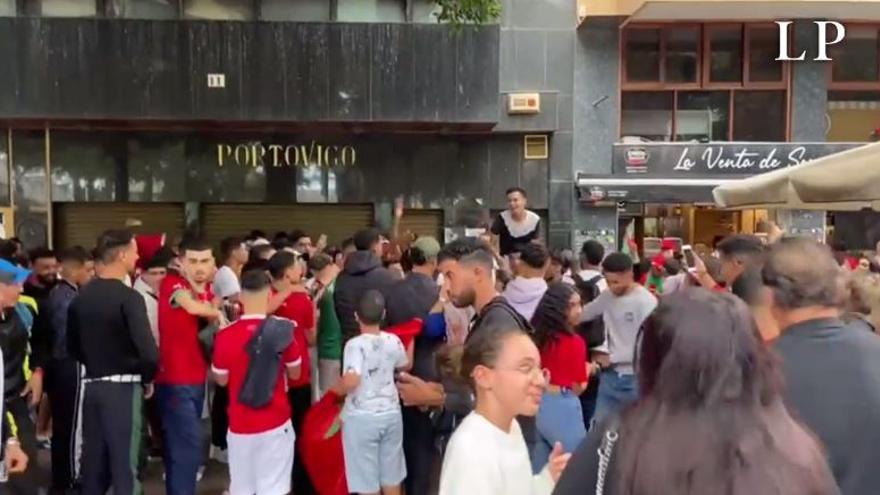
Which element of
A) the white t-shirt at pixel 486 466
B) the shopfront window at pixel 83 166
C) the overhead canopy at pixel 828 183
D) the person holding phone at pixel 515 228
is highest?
the shopfront window at pixel 83 166

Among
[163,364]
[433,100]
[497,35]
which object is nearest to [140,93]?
[433,100]

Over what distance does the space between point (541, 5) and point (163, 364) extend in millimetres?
10307

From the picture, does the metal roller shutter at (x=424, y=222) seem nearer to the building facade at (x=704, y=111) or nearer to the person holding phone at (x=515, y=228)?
the building facade at (x=704, y=111)

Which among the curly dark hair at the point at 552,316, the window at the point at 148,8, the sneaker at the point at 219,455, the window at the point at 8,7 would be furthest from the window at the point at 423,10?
the curly dark hair at the point at 552,316

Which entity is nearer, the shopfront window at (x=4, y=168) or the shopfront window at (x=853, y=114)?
the shopfront window at (x=4, y=168)

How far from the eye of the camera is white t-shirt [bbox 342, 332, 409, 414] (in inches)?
240

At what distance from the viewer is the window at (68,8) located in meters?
14.4

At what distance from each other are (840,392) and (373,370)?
11.6 feet

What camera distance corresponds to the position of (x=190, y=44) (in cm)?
1386

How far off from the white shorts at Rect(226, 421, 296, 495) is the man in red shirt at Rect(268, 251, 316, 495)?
839 millimetres

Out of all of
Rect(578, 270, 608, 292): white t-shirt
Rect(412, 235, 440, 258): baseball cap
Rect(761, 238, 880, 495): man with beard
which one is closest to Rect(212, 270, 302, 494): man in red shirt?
Rect(412, 235, 440, 258): baseball cap

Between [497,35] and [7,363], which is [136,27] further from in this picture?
[7,363]

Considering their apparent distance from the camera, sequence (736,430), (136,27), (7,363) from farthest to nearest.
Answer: (136,27), (7,363), (736,430)

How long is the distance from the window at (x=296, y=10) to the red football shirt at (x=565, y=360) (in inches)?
415
